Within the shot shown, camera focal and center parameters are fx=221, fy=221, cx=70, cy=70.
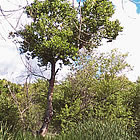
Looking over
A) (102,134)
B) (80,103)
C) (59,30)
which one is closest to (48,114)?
(80,103)

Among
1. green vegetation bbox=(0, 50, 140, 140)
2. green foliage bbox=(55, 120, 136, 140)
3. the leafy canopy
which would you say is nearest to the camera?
green foliage bbox=(55, 120, 136, 140)

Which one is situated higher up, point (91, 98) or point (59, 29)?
point (59, 29)

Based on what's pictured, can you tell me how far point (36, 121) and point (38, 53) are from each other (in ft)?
9.93

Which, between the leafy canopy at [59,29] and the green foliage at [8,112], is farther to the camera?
the green foliage at [8,112]

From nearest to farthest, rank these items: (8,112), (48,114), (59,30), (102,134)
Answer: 1. (102,134)
2. (59,30)
3. (48,114)
4. (8,112)

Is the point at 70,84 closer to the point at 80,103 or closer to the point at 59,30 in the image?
the point at 80,103

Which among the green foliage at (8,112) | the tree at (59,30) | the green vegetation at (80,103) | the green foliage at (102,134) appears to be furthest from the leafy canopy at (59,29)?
the green foliage at (102,134)

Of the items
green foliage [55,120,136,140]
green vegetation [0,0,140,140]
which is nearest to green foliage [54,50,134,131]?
green vegetation [0,0,140,140]

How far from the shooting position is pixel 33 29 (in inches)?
329

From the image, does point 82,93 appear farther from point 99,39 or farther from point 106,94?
point 99,39

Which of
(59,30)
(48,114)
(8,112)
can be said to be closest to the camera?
(59,30)

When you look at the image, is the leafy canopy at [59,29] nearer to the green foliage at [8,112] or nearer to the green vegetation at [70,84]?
the green vegetation at [70,84]

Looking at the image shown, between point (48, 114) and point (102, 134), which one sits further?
point (48, 114)

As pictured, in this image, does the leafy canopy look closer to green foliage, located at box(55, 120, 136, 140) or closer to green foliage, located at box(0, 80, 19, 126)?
green foliage, located at box(0, 80, 19, 126)
